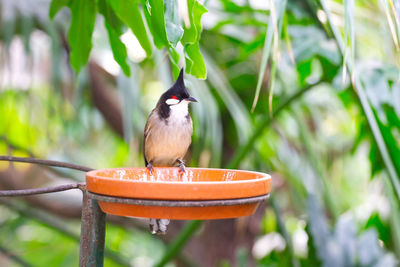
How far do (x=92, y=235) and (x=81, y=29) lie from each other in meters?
0.46

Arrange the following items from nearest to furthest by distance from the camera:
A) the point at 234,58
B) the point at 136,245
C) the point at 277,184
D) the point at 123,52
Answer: the point at 123,52 < the point at 234,58 < the point at 277,184 < the point at 136,245

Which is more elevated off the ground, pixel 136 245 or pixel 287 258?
pixel 287 258

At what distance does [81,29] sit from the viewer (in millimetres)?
1035

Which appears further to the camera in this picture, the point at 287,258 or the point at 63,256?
the point at 63,256

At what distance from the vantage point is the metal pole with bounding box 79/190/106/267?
81 cm

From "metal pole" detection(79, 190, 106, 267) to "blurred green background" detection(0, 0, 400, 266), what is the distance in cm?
28

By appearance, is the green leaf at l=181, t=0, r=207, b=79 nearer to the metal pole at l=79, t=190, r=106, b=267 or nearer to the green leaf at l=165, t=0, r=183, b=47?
the green leaf at l=165, t=0, r=183, b=47

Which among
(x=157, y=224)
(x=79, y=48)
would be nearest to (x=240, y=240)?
(x=157, y=224)

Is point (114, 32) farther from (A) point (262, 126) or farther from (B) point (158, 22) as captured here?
(A) point (262, 126)

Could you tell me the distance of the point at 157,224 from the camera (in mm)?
1014

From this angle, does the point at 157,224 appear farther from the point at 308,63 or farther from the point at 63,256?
the point at 63,256

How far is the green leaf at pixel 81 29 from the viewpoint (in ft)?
3.33

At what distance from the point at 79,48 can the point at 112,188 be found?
1.50ft

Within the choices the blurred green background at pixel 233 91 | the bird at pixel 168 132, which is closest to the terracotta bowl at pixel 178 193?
the blurred green background at pixel 233 91
